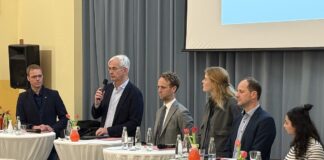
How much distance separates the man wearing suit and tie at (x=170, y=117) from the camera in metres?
4.92

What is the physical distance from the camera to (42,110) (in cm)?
606

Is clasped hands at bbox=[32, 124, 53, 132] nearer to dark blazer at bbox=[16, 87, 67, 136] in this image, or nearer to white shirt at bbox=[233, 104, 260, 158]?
dark blazer at bbox=[16, 87, 67, 136]

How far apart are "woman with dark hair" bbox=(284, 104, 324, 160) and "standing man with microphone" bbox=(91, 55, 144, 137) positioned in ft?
6.05

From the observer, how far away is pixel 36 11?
308 inches

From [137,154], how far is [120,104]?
1.06 meters

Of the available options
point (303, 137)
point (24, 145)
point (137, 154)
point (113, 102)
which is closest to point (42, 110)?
point (24, 145)

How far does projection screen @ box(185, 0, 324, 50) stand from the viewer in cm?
536

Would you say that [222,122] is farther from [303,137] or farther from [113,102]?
[113,102]

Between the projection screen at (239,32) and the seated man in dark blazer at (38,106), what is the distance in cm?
153

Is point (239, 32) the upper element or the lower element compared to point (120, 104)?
upper

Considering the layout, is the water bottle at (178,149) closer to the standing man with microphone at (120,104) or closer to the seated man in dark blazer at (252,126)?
the seated man in dark blazer at (252,126)

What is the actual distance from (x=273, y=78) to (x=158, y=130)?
1.35 meters

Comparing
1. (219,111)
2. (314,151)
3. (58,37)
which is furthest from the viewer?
(58,37)

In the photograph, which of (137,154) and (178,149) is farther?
(137,154)
